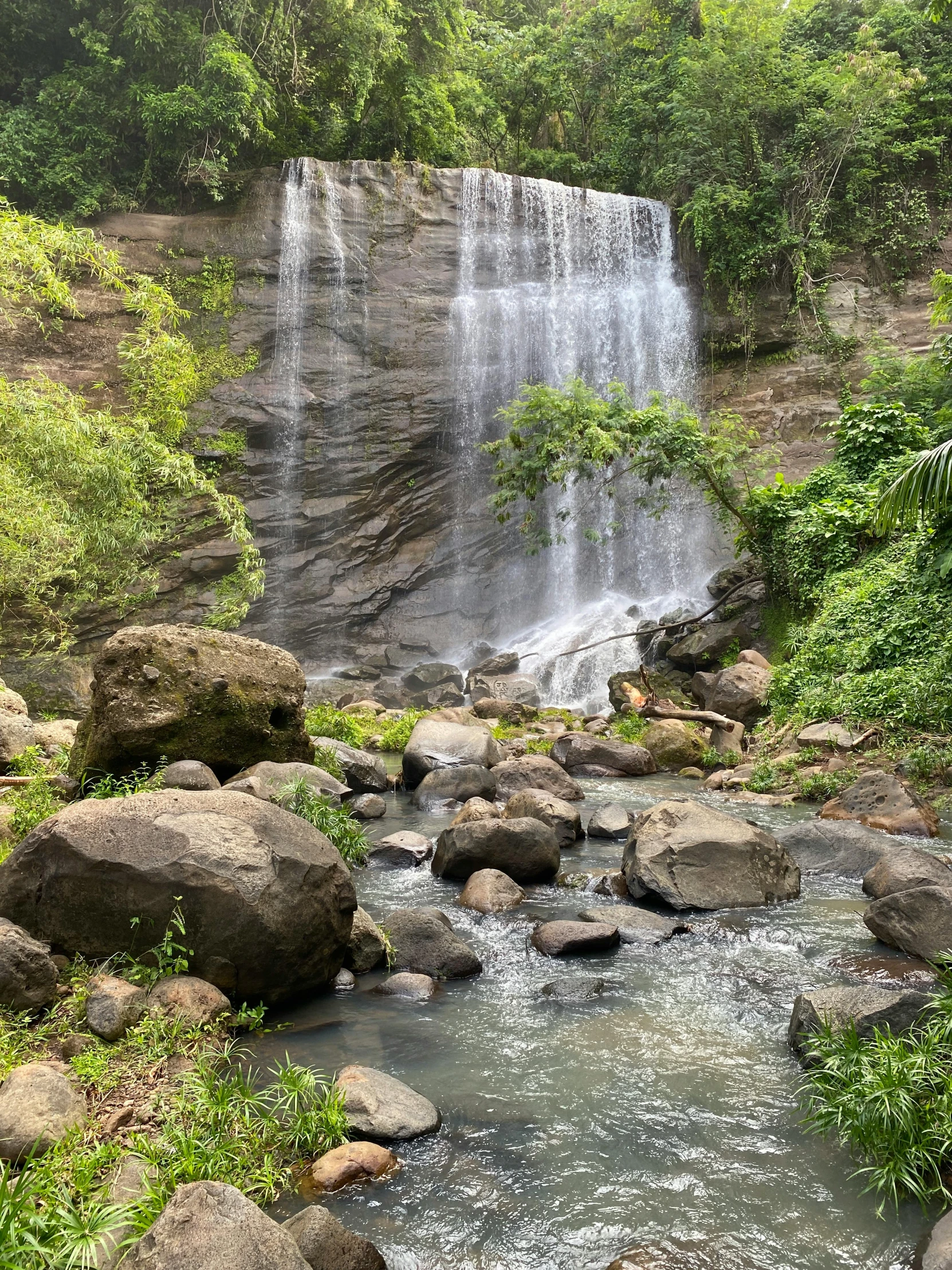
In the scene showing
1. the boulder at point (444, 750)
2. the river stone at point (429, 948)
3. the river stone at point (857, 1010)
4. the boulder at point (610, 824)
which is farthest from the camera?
the boulder at point (444, 750)

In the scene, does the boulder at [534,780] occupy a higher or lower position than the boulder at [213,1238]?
lower

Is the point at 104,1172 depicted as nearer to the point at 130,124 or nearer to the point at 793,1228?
the point at 793,1228

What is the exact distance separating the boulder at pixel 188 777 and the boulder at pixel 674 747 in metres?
7.92

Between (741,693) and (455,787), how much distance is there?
592 cm

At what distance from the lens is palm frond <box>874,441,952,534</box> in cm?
770

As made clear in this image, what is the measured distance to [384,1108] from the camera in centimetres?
392

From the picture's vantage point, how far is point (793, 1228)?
328cm

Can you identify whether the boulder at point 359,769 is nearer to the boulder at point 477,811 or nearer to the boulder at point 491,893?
the boulder at point 477,811

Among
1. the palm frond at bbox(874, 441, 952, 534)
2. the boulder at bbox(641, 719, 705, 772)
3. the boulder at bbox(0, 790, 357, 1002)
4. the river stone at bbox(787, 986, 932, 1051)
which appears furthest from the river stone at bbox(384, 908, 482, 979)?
the boulder at bbox(641, 719, 705, 772)

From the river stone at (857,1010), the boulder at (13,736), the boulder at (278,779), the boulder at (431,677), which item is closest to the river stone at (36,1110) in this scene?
the river stone at (857,1010)

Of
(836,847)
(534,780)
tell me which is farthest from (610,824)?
(836,847)

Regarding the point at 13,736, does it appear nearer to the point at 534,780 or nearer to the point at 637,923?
the point at 534,780

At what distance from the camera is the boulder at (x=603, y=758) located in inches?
525

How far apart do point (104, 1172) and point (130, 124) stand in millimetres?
25822
